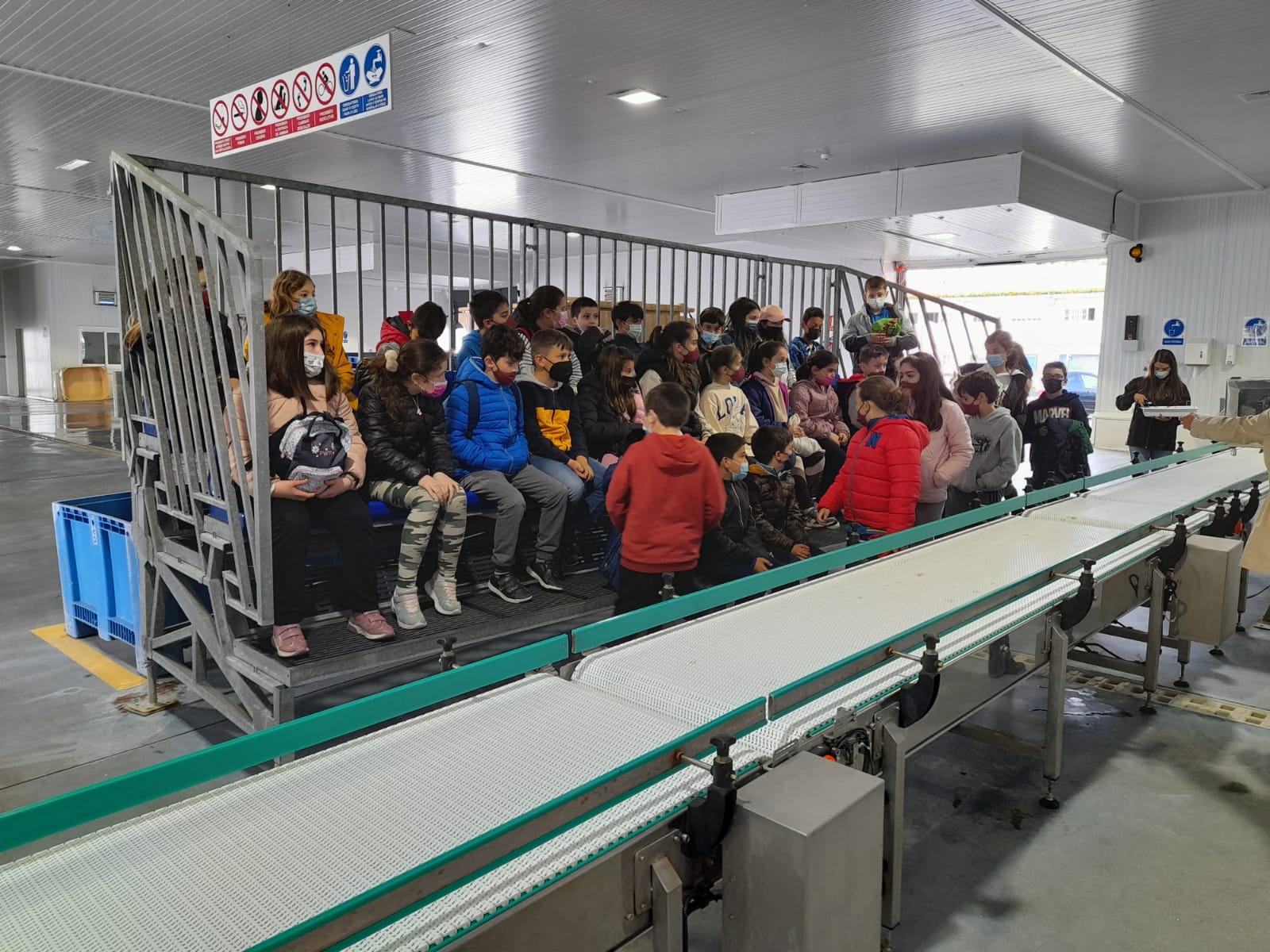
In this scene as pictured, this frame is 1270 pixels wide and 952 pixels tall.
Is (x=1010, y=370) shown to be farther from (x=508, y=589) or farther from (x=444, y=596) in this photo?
(x=444, y=596)

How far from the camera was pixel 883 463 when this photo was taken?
391 centimetres

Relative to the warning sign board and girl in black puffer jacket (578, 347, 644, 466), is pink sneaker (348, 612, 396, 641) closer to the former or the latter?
girl in black puffer jacket (578, 347, 644, 466)

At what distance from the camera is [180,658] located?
4215 millimetres

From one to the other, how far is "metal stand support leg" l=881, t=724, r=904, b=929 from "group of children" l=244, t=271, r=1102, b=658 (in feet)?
4.96

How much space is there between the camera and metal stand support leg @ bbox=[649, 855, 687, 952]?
4.70 ft

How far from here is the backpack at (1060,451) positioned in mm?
6648

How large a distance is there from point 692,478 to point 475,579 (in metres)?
1.40

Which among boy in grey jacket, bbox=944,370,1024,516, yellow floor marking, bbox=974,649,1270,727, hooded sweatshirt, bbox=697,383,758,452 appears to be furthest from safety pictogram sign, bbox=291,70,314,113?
yellow floor marking, bbox=974,649,1270,727

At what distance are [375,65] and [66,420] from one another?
16.0 meters

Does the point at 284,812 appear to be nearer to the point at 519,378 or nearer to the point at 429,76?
the point at 519,378

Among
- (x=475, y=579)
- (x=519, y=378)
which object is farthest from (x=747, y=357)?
(x=475, y=579)

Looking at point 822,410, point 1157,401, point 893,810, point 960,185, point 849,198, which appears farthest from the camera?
point 849,198

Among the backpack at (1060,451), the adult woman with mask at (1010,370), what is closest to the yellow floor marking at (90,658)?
the adult woman with mask at (1010,370)

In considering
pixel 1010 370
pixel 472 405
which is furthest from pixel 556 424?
pixel 1010 370
